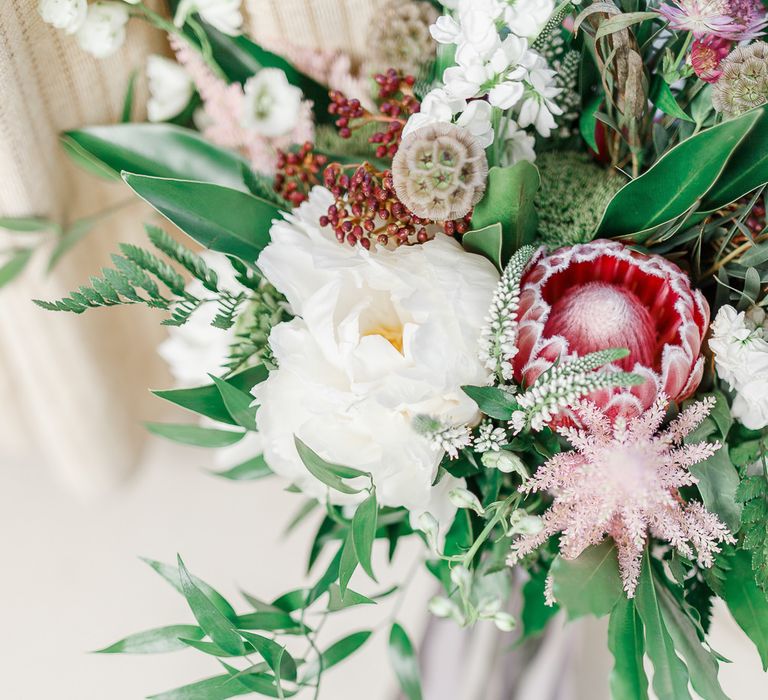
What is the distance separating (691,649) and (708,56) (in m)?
0.32

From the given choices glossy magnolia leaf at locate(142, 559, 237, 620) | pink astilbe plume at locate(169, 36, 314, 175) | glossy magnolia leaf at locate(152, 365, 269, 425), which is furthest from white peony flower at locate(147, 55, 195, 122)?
glossy magnolia leaf at locate(142, 559, 237, 620)

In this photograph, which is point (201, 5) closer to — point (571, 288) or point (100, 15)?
point (100, 15)

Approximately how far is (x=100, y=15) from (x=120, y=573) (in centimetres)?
57

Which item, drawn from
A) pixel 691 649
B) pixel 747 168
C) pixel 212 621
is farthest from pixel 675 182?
pixel 212 621

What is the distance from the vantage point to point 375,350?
0.39 metres

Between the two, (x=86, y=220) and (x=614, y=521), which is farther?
(x=86, y=220)

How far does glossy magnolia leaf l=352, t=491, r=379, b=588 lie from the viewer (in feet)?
1.38

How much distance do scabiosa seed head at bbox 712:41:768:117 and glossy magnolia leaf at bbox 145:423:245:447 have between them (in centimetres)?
37

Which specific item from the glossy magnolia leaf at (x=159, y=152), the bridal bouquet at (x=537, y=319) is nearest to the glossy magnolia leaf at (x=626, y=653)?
the bridal bouquet at (x=537, y=319)

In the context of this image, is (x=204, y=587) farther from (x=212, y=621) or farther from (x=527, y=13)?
(x=527, y=13)

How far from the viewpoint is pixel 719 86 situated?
0.39 meters

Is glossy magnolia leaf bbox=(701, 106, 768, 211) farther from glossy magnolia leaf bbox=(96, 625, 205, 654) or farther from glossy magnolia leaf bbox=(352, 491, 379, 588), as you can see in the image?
glossy magnolia leaf bbox=(96, 625, 205, 654)

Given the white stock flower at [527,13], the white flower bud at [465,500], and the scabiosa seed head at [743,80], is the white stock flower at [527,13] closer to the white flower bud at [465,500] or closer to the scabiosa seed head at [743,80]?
the scabiosa seed head at [743,80]

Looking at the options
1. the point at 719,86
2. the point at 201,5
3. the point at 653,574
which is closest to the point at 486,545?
the point at 653,574
